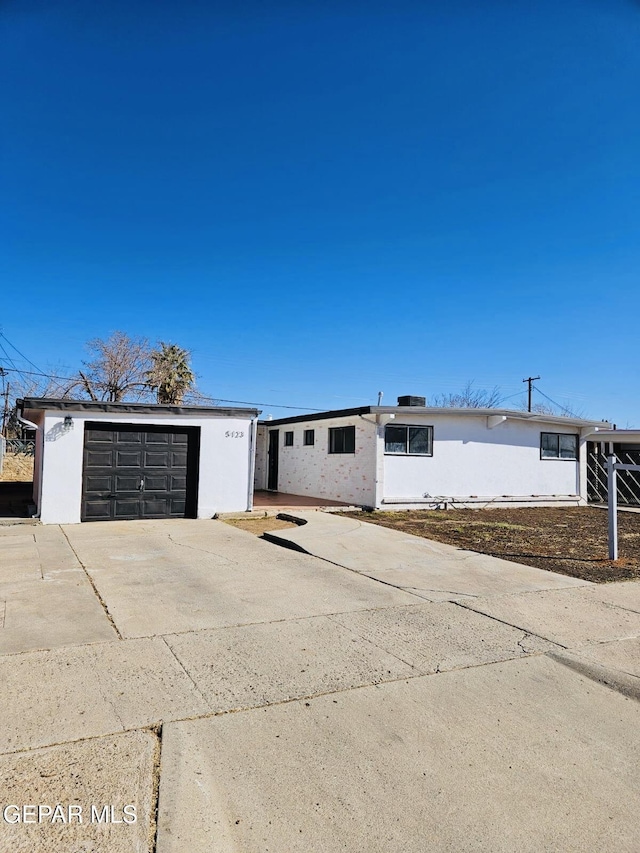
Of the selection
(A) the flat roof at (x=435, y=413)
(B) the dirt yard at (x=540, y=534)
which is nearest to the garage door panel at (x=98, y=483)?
(B) the dirt yard at (x=540, y=534)

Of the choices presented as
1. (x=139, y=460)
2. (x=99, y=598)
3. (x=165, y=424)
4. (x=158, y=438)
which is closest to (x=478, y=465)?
(x=165, y=424)

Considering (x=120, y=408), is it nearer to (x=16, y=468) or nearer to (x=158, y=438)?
(x=158, y=438)

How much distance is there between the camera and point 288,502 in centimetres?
1596

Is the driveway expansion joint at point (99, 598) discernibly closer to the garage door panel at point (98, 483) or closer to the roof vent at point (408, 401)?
the garage door panel at point (98, 483)

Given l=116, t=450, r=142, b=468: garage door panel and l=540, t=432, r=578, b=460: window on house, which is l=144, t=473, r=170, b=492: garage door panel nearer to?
l=116, t=450, r=142, b=468: garage door panel

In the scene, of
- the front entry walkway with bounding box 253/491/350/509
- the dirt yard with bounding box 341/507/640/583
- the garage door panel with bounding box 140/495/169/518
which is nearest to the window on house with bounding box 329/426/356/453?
the front entry walkway with bounding box 253/491/350/509

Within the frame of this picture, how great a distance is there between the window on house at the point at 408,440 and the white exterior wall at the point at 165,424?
14.7 ft

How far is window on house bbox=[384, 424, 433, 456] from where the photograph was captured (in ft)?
50.8

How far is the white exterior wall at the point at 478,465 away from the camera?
15.7 meters

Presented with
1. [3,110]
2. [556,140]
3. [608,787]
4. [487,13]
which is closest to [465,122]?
[556,140]

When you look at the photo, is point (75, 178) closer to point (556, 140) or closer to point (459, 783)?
point (556, 140)

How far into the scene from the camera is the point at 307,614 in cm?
516

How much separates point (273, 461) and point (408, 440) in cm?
687

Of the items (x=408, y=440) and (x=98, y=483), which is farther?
(x=408, y=440)
